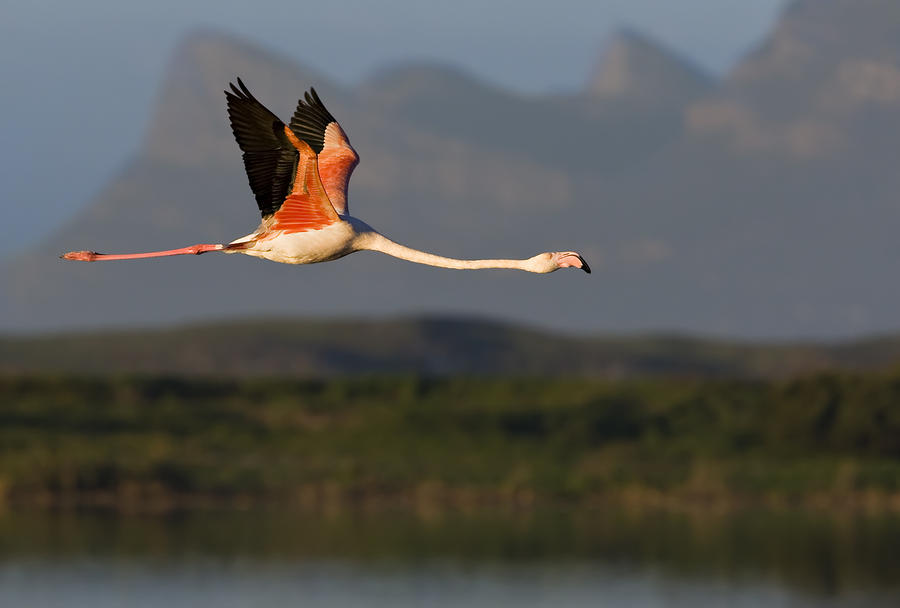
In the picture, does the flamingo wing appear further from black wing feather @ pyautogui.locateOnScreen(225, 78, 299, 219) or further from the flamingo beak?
the flamingo beak

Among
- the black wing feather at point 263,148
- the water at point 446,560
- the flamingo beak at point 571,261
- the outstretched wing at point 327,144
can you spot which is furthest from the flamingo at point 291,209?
the water at point 446,560

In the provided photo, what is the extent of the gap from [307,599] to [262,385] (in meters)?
19.2

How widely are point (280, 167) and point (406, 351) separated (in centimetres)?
8368

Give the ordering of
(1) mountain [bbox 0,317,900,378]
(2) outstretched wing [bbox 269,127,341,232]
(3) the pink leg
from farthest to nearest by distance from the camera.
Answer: (1) mountain [bbox 0,317,900,378], (3) the pink leg, (2) outstretched wing [bbox 269,127,341,232]

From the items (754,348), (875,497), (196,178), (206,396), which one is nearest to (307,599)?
(875,497)

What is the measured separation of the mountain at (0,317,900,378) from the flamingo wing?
69104 millimetres

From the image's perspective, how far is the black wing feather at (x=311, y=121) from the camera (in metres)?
14.3

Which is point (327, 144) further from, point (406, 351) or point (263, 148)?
point (406, 351)

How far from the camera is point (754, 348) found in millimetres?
92188

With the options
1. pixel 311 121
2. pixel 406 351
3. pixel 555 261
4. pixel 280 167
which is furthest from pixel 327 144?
pixel 406 351

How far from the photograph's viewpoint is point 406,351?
97.4 metres

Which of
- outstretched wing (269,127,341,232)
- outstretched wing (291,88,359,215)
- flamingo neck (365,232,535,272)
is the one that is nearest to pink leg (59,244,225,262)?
outstretched wing (269,127,341,232)

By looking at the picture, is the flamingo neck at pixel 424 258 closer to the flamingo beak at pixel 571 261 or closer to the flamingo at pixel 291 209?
the flamingo at pixel 291 209

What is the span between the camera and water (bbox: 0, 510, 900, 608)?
33312 millimetres
